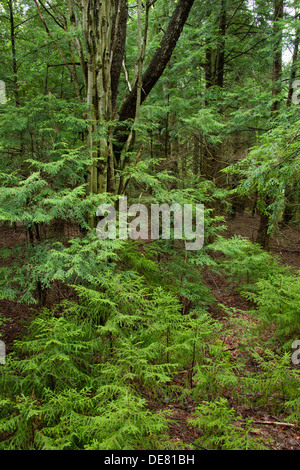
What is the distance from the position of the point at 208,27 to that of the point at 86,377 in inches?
352

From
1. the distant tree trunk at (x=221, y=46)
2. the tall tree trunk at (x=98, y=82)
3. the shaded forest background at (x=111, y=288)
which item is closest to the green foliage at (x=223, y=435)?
the shaded forest background at (x=111, y=288)

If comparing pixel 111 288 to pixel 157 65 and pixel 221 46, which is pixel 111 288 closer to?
pixel 157 65

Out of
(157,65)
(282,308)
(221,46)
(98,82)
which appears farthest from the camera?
(221,46)

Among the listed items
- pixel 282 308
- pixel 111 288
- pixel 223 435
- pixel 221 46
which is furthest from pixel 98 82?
pixel 221 46

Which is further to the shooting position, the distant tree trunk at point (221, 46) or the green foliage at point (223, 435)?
the distant tree trunk at point (221, 46)

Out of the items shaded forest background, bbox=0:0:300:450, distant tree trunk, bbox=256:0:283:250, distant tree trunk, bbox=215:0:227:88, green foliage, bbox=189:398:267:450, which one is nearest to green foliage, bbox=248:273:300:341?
shaded forest background, bbox=0:0:300:450

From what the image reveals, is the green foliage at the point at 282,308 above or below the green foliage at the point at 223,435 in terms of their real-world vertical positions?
above

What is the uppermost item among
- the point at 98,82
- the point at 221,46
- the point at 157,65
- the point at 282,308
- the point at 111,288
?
the point at 221,46

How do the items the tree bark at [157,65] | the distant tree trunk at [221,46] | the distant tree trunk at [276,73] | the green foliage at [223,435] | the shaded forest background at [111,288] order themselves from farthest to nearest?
the distant tree trunk at [221,46] < the distant tree trunk at [276,73] < the tree bark at [157,65] < the shaded forest background at [111,288] < the green foliage at [223,435]

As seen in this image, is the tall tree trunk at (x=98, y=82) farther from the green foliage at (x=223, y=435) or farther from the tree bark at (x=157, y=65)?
the green foliage at (x=223, y=435)

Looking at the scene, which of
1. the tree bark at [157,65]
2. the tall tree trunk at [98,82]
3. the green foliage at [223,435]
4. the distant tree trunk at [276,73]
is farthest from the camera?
the distant tree trunk at [276,73]

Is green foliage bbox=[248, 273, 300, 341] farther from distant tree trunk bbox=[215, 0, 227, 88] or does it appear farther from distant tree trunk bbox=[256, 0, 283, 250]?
distant tree trunk bbox=[215, 0, 227, 88]

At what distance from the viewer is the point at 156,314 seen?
12.0ft

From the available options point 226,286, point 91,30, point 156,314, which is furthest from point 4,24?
point 226,286
